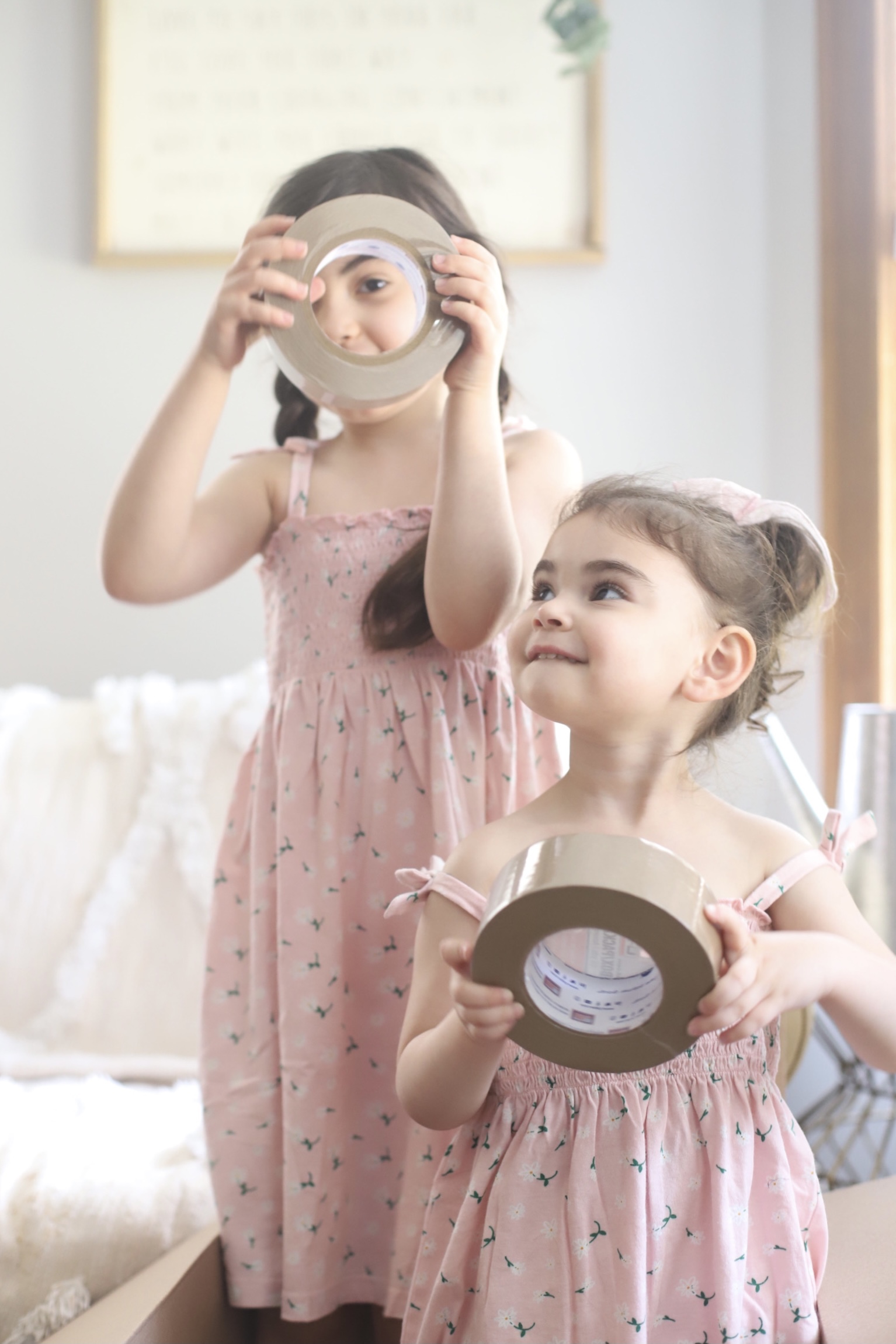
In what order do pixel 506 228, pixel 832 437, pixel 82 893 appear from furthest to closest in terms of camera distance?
1. pixel 506 228
2. pixel 832 437
3. pixel 82 893

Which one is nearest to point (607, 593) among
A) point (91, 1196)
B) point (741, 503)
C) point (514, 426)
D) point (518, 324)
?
point (741, 503)

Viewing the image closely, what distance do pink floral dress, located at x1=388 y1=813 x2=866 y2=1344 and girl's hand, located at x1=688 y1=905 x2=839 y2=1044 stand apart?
0.07m

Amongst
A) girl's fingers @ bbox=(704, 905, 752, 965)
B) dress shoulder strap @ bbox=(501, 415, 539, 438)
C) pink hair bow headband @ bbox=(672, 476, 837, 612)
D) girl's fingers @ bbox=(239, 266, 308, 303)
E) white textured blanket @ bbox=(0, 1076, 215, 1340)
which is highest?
girl's fingers @ bbox=(239, 266, 308, 303)

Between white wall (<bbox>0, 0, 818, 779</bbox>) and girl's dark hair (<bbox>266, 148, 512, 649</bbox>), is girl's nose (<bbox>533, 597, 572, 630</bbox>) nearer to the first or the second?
girl's dark hair (<bbox>266, 148, 512, 649</bbox>)

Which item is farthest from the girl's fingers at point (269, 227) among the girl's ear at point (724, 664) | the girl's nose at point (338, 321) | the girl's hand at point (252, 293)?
the girl's ear at point (724, 664)

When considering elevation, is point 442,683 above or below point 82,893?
above

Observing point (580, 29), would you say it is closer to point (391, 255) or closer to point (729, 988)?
point (391, 255)

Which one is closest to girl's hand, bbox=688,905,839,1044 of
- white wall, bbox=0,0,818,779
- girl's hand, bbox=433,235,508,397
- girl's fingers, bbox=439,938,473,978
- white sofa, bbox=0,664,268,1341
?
girl's fingers, bbox=439,938,473,978

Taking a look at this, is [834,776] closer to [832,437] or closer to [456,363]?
[832,437]

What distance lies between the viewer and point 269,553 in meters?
0.98

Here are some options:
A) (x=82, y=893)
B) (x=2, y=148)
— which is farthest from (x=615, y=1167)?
(x=2, y=148)

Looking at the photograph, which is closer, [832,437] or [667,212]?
[832,437]

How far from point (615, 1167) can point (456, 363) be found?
476 millimetres

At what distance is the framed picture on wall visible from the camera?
1.79 meters
